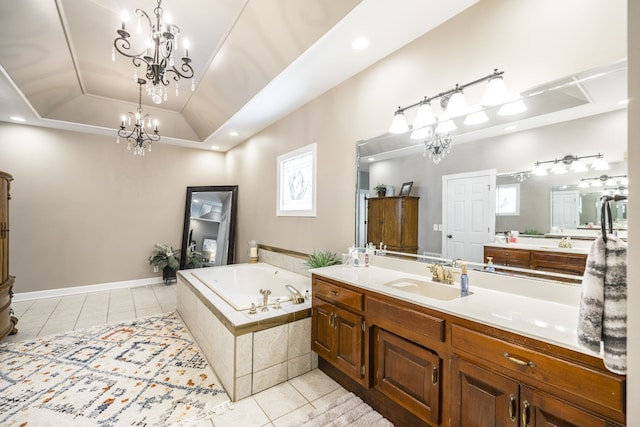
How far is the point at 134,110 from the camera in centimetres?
462

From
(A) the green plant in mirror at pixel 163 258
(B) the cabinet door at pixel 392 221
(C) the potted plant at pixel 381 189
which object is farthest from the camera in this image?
(A) the green plant in mirror at pixel 163 258

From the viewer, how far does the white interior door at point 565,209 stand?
1502 mm

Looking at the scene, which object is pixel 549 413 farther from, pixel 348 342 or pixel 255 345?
pixel 255 345

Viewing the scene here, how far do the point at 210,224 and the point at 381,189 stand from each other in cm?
381

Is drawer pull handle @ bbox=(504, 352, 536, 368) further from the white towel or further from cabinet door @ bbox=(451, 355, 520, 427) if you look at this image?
the white towel

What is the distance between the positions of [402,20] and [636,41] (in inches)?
60.3

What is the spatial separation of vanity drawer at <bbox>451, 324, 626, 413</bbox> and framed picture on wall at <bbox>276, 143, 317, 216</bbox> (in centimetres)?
225

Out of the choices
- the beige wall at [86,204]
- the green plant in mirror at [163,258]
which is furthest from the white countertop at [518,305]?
the beige wall at [86,204]

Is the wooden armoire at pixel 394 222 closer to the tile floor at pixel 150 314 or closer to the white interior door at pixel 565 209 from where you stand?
the white interior door at pixel 565 209

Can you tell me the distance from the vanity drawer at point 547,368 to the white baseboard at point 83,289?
5377 millimetres

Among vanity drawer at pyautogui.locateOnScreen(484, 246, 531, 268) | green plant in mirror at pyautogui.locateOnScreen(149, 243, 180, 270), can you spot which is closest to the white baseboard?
green plant in mirror at pyautogui.locateOnScreen(149, 243, 180, 270)

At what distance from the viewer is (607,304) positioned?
0.89m

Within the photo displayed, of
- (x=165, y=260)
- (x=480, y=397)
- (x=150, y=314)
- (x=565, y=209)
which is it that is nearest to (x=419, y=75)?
(x=565, y=209)

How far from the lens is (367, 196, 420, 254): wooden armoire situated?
2.26 m
